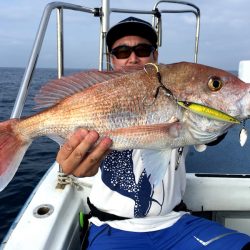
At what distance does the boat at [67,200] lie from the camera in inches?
87.2

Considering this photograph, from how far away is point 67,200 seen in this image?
268 centimetres

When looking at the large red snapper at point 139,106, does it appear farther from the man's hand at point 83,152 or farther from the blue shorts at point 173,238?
the blue shorts at point 173,238

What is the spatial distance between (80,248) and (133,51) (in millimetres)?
1574

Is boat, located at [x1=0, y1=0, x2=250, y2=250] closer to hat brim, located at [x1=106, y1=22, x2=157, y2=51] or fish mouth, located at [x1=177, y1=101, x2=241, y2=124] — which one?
hat brim, located at [x1=106, y1=22, x2=157, y2=51]

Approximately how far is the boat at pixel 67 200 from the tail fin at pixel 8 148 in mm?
247

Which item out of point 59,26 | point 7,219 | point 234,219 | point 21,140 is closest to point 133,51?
point 59,26

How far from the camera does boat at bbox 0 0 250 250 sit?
221cm

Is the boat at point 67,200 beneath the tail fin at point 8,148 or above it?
beneath

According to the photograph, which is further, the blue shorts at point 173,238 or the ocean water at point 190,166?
the ocean water at point 190,166

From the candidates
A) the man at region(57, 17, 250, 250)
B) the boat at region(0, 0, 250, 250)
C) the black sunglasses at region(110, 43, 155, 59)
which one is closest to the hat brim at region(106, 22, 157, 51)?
the black sunglasses at region(110, 43, 155, 59)

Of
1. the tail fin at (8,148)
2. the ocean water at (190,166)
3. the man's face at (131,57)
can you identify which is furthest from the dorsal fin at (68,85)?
the man's face at (131,57)

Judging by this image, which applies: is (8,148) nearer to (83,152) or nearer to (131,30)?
(83,152)

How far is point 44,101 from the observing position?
1900 mm

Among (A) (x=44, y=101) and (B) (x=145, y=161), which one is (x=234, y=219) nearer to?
(B) (x=145, y=161)
